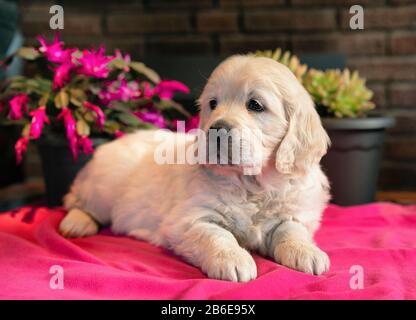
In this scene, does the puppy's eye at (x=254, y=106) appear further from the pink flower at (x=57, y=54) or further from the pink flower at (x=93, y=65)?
the pink flower at (x=57, y=54)

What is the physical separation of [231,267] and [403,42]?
225 cm

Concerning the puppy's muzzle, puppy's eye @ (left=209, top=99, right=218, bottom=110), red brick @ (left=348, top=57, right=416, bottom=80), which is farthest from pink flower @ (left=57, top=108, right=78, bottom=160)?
red brick @ (left=348, top=57, right=416, bottom=80)

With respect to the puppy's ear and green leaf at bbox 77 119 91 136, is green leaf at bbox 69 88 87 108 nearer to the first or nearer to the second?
green leaf at bbox 77 119 91 136

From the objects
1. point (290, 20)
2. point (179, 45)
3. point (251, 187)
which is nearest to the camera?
point (251, 187)

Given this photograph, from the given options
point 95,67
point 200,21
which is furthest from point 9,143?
point 200,21

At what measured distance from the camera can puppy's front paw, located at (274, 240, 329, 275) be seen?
1505 mm

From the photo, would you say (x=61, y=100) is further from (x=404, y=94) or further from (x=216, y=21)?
(x=404, y=94)

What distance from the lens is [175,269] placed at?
1.60 metres

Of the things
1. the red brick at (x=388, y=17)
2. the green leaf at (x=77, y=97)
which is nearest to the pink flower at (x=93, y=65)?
the green leaf at (x=77, y=97)

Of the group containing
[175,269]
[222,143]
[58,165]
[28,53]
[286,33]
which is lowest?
[175,269]

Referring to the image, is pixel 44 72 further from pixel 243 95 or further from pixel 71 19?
pixel 243 95

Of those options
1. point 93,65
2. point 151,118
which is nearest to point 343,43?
point 151,118

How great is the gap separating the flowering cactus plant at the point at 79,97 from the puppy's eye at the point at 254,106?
76 centimetres

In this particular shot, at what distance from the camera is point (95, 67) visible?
2346 mm
